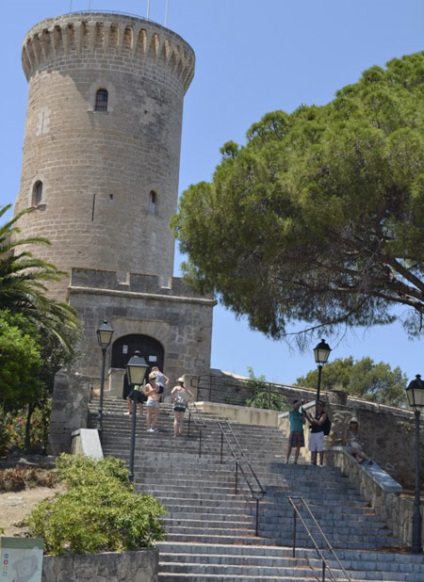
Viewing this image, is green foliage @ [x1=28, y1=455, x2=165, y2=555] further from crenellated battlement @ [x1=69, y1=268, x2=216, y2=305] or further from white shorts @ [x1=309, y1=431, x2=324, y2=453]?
crenellated battlement @ [x1=69, y1=268, x2=216, y2=305]

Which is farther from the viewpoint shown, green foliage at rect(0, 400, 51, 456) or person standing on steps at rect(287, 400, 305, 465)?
green foliage at rect(0, 400, 51, 456)

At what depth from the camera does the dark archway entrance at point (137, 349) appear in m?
28.2

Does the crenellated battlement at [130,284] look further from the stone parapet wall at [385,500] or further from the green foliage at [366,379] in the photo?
the green foliage at [366,379]

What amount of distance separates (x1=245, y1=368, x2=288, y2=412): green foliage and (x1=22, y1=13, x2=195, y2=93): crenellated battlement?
12.8 m

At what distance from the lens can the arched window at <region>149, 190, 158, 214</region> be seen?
3309 cm

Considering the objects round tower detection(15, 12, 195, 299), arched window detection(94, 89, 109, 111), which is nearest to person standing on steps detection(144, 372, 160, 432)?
round tower detection(15, 12, 195, 299)

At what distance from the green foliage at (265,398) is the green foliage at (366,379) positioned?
20026mm

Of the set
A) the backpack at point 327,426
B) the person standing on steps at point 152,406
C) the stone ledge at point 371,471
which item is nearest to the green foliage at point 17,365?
the person standing on steps at point 152,406

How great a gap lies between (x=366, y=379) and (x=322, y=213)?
35160 millimetres

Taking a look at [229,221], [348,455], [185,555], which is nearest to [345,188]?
[229,221]

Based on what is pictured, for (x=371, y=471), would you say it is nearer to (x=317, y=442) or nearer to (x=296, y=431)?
(x=317, y=442)

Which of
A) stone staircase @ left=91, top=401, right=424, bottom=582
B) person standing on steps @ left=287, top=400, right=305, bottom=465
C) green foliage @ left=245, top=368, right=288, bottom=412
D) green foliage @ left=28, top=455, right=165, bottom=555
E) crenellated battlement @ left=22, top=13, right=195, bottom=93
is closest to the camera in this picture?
green foliage @ left=28, top=455, right=165, bottom=555

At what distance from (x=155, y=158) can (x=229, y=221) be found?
16.4 metres

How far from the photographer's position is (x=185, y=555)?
13102mm
